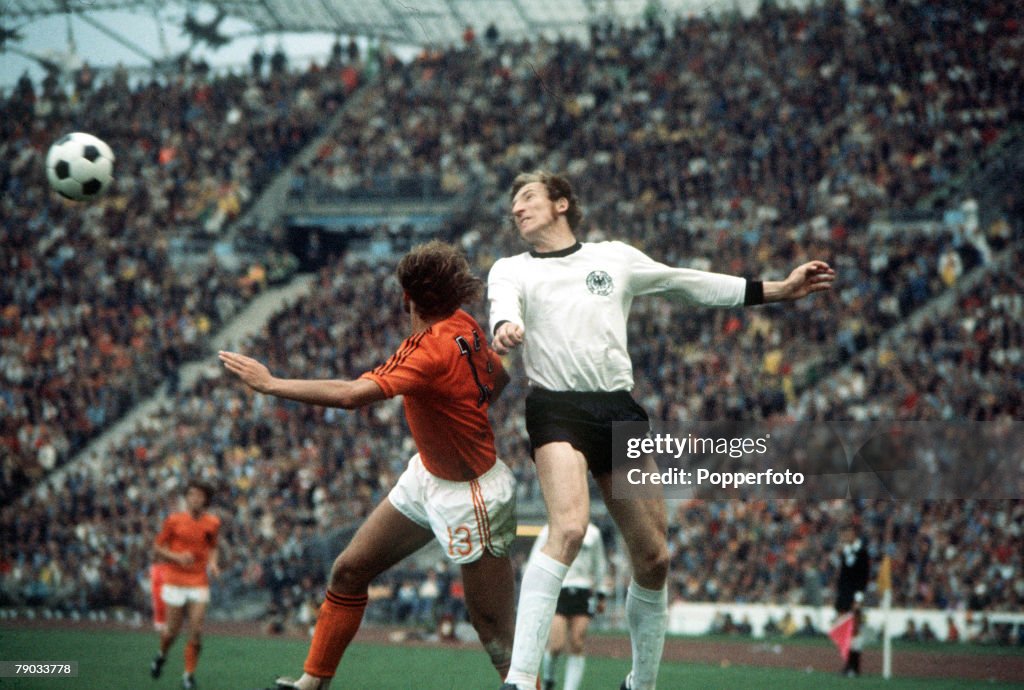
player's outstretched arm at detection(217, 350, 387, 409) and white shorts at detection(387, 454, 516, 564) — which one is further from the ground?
player's outstretched arm at detection(217, 350, 387, 409)

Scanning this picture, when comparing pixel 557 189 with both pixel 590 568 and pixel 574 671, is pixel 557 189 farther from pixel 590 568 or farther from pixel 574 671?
pixel 590 568

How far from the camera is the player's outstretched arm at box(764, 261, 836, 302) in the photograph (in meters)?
6.11

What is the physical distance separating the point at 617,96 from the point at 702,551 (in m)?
12.0

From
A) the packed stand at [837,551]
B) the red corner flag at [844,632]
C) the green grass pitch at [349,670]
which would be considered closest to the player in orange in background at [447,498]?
the green grass pitch at [349,670]

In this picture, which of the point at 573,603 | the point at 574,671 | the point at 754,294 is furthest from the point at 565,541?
the point at 573,603

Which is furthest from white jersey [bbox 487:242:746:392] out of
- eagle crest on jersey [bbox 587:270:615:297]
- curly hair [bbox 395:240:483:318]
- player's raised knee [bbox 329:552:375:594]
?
player's raised knee [bbox 329:552:375:594]

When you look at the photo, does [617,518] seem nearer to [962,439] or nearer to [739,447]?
[739,447]

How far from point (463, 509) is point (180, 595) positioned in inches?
271

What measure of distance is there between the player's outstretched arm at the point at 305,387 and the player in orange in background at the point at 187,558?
6926 millimetres

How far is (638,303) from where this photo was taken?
2216 centimetres

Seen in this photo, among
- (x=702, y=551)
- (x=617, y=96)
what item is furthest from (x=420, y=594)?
(x=617, y=96)

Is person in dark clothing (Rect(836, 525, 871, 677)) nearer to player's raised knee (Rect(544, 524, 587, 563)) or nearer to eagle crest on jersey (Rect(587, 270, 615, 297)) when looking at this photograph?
eagle crest on jersey (Rect(587, 270, 615, 297))

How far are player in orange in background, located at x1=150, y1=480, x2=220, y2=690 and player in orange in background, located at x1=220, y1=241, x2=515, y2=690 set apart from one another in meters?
6.16
